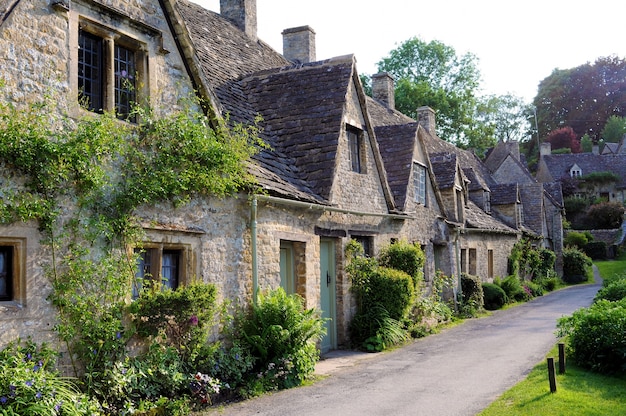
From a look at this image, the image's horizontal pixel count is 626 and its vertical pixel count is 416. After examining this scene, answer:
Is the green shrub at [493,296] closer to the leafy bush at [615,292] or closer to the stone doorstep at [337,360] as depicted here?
the leafy bush at [615,292]

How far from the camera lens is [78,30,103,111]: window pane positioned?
29.4 ft

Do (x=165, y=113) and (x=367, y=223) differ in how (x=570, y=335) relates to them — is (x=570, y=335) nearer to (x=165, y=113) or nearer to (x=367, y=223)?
(x=367, y=223)

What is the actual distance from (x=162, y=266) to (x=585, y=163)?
66.6 m

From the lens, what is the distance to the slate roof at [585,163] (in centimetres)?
6694

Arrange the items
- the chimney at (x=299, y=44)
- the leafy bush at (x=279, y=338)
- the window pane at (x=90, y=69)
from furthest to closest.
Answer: the chimney at (x=299, y=44) → the leafy bush at (x=279, y=338) → the window pane at (x=90, y=69)

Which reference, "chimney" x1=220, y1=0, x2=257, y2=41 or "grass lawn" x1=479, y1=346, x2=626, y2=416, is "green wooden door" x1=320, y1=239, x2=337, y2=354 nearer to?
"grass lawn" x1=479, y1=346, x2=626, y2=416

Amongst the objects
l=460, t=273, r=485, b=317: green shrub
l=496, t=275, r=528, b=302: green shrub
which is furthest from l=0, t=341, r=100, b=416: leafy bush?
l=496, t=275, r=528, b=302: green shrub

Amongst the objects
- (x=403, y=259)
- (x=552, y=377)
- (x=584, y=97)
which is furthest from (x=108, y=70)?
(x=584, y=97)

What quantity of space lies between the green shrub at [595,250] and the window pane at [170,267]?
44.8 meters

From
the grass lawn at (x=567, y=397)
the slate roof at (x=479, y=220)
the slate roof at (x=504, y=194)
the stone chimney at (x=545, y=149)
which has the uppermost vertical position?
the stone chimney at (x=545, y=149)

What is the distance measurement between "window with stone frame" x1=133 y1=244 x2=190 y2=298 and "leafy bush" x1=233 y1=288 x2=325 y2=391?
152 centimetres

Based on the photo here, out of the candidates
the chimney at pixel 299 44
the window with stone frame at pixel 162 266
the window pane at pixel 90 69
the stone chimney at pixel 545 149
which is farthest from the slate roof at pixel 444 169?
the stone chimney at pixel 545 149

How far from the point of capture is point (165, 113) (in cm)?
1004

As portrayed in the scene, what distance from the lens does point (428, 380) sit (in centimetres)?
1115
